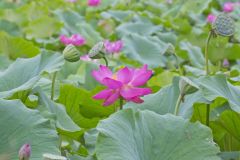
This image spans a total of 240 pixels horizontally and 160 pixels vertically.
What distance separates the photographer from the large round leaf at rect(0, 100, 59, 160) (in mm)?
1107

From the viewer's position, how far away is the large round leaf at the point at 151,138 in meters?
1.11

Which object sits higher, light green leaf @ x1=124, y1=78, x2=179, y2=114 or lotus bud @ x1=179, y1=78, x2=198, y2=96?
lotus bud @ x1=179, y1=78, x2=198, y2=96

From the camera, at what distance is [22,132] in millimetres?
1127

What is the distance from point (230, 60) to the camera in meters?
2.84

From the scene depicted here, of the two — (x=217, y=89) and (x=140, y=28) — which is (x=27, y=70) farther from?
(x=140, y=28)

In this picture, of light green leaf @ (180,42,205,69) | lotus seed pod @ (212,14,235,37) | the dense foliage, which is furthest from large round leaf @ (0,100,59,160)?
light green leaf @ (180,42,205,69)

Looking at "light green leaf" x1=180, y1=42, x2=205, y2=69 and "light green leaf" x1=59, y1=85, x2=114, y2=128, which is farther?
"light green leaf" x1=180, y1=42, x2=205, y2=69

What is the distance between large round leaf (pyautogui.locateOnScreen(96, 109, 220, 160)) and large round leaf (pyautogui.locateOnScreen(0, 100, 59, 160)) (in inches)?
3.6

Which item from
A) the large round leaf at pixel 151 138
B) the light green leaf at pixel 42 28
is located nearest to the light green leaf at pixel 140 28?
the light green leaf at pixel 42 28

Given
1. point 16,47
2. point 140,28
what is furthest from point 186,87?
point 140,28

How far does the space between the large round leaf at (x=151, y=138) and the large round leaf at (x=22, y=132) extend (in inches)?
3.6

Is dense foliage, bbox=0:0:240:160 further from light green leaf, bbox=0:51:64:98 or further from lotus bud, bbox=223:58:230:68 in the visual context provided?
lotus bud, bbox=223:58:230:68

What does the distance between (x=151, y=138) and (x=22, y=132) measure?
23 centimetres

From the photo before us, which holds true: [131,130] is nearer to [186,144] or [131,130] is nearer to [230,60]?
[186,144]
